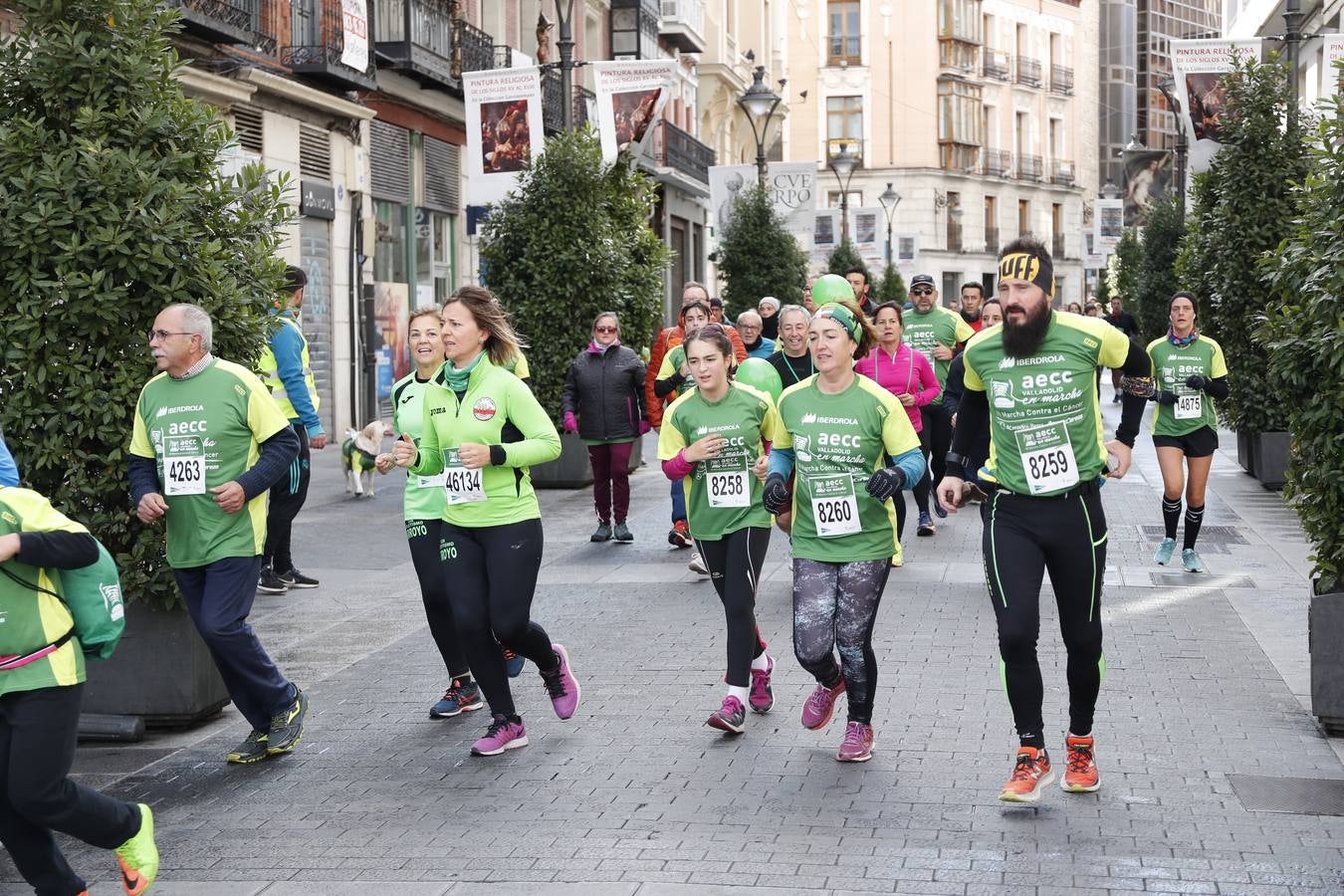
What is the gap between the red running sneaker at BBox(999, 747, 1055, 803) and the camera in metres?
5.85

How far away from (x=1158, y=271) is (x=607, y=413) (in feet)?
73.2

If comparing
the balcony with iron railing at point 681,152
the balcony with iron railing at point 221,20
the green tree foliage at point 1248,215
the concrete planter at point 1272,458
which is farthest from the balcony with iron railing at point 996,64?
the concrete planter at point 1272,458

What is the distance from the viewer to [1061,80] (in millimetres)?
85000

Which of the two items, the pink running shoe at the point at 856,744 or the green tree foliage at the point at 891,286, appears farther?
the green tree foliage at the point at 891,286

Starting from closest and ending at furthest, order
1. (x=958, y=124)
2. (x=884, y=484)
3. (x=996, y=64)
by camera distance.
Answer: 1. (x=884, y=484)
2. (x=958, y=124)
3. (x=996, y=64)

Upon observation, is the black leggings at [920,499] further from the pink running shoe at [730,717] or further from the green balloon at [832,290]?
the pink running shoe at [730,717]

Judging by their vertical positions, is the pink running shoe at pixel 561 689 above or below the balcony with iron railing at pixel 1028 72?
below

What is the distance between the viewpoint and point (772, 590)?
11.0m

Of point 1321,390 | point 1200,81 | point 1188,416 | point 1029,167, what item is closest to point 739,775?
point 1321,390

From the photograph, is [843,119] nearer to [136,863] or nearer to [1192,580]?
[1192,580]

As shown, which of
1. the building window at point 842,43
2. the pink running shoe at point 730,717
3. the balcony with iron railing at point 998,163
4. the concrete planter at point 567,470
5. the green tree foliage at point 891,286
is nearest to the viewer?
the pink running shoe at point 730,717

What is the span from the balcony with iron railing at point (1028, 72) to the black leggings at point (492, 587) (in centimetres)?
7911

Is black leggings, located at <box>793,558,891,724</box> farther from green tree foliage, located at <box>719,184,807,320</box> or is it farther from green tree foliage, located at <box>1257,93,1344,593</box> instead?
green tree foliage, located at <box>719,184,807,320</box>

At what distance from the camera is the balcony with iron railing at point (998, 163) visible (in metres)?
79.6
